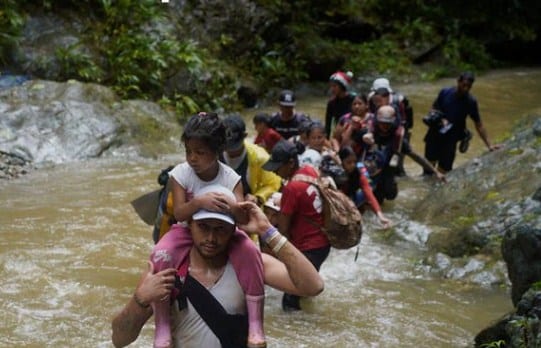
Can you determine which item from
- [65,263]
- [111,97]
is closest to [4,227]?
[65,263]

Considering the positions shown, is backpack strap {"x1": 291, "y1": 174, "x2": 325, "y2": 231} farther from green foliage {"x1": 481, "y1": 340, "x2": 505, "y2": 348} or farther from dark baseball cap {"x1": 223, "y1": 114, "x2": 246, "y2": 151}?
green foliage {"x1": 481, "y1": 340, "x2": 505, "y2": 348}

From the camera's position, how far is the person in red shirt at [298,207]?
5695 mm

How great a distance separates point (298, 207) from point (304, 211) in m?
0.05

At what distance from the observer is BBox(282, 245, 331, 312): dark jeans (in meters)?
5.90

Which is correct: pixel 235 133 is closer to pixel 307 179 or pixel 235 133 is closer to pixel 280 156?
pixel 280 156

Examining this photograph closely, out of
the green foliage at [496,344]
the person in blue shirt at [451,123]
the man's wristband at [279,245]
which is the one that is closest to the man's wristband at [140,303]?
the man's wristband at [279,245]

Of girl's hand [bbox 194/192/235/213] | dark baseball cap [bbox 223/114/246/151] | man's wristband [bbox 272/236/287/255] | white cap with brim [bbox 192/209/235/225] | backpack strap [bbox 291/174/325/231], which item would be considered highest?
girl's hand [bbox 194/192/235/213]

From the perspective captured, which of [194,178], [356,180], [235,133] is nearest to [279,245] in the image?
[194,178]

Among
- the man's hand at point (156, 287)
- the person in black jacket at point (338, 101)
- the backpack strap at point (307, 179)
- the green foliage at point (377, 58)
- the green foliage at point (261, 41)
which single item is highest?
the man's hand at point (156, 287)

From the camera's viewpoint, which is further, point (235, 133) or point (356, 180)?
point (356, 180)

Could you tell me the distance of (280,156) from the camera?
18.6 feet

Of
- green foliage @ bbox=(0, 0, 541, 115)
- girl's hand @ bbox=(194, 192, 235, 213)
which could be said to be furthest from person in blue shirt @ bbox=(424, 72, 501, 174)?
girl's hand @ bbox=(194, 192, 235, 213)

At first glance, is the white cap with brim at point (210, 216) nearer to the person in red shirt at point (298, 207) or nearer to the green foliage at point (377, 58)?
the person in red shirt at point (298, 207)

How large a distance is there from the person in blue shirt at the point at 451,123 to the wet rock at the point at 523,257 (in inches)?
184
